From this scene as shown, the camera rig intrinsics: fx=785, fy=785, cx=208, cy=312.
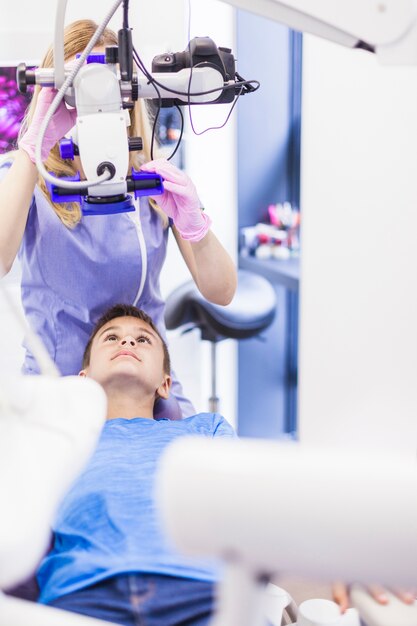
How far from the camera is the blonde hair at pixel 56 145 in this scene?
1451 millimetres

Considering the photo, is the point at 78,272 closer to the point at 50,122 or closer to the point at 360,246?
the point at 50,122

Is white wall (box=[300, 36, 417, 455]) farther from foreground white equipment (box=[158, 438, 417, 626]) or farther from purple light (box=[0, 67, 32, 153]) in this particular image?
purple light (box=[0, 67, 32, 153])

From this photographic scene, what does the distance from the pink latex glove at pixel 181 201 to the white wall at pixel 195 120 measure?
0.86 metres

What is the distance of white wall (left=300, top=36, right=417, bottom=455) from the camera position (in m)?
1.30

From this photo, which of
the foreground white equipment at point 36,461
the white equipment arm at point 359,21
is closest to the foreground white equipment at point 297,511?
the foreground white equipment at point 36,461

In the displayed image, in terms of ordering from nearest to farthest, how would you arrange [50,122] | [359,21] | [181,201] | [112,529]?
[359,21] < [112,529] < [50,122] < [181,201]

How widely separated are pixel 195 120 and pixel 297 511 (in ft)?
7.18

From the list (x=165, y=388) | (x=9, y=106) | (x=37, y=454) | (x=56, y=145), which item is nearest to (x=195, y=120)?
(x=9, y=106)

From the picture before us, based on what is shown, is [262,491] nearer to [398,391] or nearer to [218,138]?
[398,391]

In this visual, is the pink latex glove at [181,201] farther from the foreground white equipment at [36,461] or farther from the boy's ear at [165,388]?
the foreground white equipment at [36,461]

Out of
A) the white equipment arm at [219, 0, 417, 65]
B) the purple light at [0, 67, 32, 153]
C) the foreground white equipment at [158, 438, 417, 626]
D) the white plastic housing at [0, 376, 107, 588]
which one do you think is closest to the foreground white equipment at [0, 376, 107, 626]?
the white plastic housing at [0, 376, 107, 588]

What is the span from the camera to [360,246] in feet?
4.56

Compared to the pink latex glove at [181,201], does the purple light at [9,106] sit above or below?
above

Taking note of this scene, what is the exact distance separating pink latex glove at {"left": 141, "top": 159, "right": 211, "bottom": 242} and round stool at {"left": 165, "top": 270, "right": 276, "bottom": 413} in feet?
2.56
